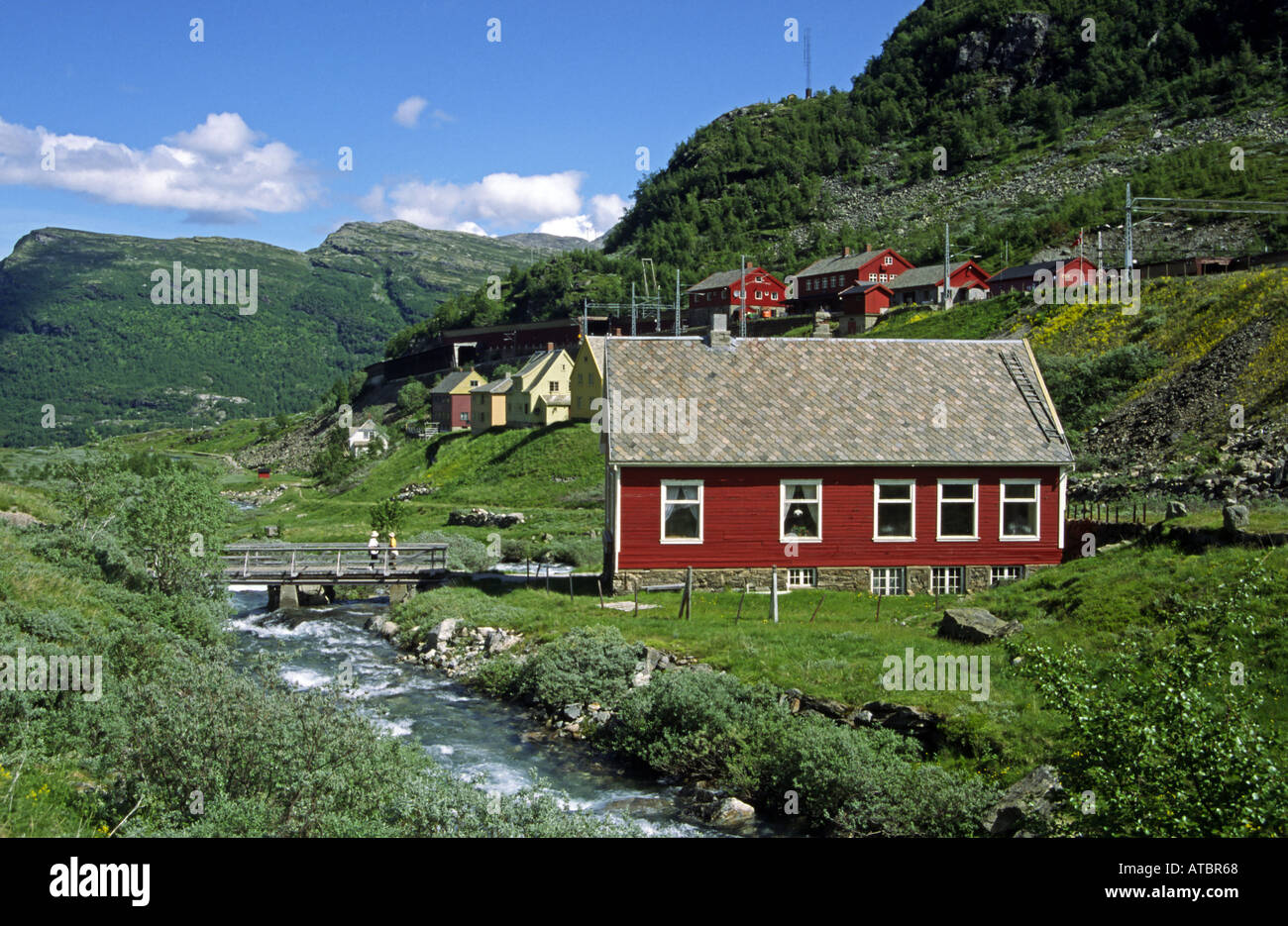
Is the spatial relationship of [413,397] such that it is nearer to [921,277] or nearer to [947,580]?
[921,277]

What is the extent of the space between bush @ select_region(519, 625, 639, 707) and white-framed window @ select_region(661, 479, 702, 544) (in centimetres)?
572

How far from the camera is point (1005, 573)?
95.8ft

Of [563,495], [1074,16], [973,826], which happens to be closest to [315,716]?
[973,826]

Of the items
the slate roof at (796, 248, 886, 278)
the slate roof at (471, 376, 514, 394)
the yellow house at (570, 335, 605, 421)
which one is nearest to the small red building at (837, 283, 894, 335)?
the slate roof at (796, 248, 886, 278)

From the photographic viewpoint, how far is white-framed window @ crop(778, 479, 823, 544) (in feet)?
92.3

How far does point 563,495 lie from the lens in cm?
5791

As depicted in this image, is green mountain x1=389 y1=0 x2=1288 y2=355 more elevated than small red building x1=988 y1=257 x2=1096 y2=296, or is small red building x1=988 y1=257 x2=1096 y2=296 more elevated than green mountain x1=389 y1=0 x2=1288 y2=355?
green mountain x1=389 y1=0 x2=1288 y2=355

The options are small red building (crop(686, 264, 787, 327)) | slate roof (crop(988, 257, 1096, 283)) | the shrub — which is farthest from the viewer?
small red building (crop(686, 264, 787, 327))

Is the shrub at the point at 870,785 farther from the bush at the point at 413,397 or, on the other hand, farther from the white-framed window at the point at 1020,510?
the bush at the point at 413,397

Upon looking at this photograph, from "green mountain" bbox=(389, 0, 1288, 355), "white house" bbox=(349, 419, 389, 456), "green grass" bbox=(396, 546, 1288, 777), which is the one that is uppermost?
"green mountain" bbox=(389, 0, 1288, 355)

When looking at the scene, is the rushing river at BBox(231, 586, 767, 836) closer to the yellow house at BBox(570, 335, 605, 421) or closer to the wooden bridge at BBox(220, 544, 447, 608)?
the wooden bridge at BBox(220, 544, 447, 608)

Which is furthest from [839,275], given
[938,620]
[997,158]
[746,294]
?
[938,620]
